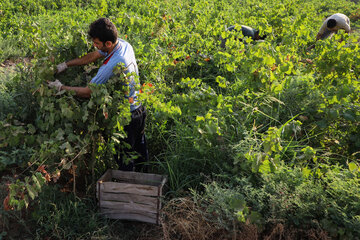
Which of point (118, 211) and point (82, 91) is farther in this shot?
point (118, 211)

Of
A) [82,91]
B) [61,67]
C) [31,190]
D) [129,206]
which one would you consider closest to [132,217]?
[129,206]

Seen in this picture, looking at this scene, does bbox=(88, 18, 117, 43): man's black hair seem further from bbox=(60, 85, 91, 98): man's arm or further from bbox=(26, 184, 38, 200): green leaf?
bbox=(26, 184, 38, 200): green leaf

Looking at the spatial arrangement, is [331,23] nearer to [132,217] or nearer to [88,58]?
[88,58]

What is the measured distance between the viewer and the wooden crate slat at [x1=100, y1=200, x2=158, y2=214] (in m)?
3.15

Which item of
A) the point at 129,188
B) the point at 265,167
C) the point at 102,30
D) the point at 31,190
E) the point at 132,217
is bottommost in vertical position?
the point at 132,217

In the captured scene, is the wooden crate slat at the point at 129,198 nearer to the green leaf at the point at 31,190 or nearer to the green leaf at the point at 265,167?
the green leaf at the point at 31,190

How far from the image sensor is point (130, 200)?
10.4ft

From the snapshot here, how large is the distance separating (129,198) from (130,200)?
0.07 feet

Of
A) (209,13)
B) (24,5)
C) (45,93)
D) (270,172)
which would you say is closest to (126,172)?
(45,93)

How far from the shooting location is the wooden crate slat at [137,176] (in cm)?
339

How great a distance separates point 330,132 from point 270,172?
1109 millimetres

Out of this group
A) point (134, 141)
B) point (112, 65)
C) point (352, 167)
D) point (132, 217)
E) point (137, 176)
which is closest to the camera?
point (352, 167)

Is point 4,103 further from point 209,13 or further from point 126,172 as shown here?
point 209,13

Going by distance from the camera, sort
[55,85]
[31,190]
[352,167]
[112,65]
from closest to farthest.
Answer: [31,190], [352,167], [55,85], [112,65]
